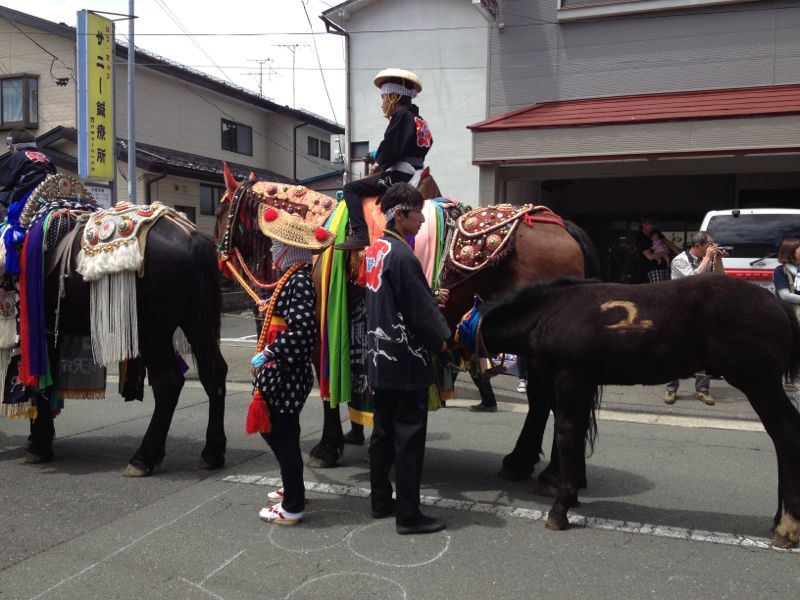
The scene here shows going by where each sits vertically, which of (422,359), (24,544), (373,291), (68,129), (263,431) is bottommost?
(24,544)

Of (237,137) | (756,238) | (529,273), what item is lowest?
(529,273)

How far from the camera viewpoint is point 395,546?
11.6 feet

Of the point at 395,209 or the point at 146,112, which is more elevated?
the point at 146,112

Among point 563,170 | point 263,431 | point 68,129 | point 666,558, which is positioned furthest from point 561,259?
point 68,129

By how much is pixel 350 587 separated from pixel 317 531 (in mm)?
719

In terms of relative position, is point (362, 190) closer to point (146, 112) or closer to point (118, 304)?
point (118, 304)

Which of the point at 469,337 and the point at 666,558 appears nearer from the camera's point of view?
the point at 666,558

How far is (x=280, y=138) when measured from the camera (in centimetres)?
2420

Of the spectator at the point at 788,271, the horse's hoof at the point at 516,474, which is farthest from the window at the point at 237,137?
the horse's hoof at the point at 516,474

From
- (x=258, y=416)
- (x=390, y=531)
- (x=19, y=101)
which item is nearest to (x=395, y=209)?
(x=258, y=416)

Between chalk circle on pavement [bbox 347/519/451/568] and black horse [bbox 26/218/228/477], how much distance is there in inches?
67.9

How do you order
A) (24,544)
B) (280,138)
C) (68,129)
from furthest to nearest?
(280,138) < (68,129) < (24,544)

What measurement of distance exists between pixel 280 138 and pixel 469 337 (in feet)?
70.8

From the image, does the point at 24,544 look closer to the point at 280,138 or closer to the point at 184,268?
the point at 184,268
